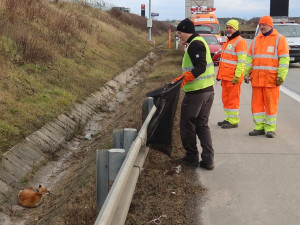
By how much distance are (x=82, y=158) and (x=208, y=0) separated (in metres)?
30.2

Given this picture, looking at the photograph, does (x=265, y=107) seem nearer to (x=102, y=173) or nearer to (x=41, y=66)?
(x=102, y=173)

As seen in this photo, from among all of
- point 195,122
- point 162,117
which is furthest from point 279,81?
point 162,117

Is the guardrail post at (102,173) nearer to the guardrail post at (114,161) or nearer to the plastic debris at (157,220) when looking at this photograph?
the guardrail post at (114,161)

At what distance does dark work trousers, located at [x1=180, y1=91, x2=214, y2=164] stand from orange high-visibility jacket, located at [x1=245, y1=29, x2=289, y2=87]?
193cm

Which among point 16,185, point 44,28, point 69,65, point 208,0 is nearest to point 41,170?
point 16,185

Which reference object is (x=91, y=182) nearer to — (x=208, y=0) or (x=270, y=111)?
(x=270, y=111)

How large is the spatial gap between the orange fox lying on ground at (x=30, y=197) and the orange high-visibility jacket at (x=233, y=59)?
12.4 feet

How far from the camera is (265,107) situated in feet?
24.0

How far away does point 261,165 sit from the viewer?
18.7 feet

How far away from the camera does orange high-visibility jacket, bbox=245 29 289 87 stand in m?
6.93

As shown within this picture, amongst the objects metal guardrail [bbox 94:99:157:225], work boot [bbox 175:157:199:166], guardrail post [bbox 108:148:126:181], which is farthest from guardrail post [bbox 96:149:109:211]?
work boot [bbox 175:157:199:166]

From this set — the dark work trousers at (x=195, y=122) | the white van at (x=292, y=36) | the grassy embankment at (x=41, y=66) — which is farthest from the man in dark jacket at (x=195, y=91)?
the white van at (x=292, y=36)

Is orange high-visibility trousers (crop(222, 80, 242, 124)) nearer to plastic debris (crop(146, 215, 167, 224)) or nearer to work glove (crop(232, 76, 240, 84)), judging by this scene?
work glove (crop(232, 76, 240, 84))

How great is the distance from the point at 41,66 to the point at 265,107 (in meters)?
6.73
